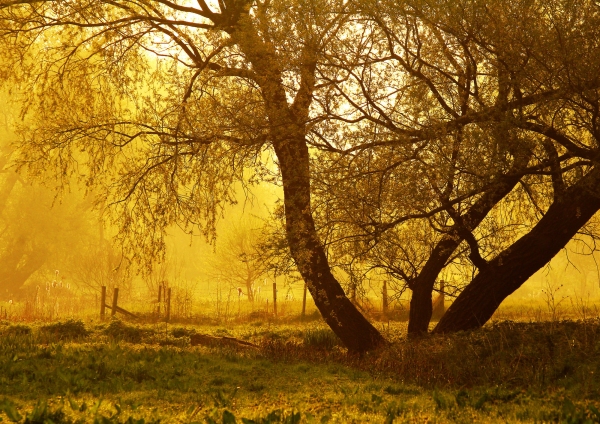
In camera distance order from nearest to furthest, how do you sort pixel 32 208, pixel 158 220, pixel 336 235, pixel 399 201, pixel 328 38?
1. pixel 399 201
2. pixel 328 38
3. pixel 336 235
4. pixel 158 220
5. pixel 32 208

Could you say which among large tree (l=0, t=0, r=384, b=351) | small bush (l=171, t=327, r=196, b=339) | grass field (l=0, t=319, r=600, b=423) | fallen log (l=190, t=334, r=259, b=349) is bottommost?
grass field (l=0, t=319, r=600, b=423)

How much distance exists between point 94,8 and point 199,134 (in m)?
3.78

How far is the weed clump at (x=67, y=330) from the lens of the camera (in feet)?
47.2

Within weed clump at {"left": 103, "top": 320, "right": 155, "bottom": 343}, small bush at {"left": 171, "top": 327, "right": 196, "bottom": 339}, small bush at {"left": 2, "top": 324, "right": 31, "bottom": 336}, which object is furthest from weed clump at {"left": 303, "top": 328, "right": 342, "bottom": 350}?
small bush at {"left": 2, "top": 324, "right": 31, "bottom": 336}

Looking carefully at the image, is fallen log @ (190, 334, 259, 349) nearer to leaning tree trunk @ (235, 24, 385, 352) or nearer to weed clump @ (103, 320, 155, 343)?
weed clump @ (103, 320, 155, 343)

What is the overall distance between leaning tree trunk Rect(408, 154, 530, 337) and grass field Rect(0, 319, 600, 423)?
0.70 metres

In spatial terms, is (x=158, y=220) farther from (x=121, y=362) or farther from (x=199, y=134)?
(x=121, y=362)

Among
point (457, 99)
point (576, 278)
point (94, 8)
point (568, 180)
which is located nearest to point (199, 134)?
point (94, 8)

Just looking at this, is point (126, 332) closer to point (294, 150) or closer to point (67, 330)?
point (67, 330)

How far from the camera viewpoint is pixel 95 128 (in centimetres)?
1314

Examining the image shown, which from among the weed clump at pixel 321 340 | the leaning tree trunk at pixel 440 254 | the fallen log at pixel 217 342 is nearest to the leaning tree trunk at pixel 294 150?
the leaning tree trunk at pixel 440 254

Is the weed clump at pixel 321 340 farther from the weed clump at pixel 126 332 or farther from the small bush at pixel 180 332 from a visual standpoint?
the weed clump at pixel 126 332

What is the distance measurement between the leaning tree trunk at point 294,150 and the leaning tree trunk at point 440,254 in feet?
6.10

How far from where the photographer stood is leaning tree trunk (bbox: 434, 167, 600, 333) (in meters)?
10.7
